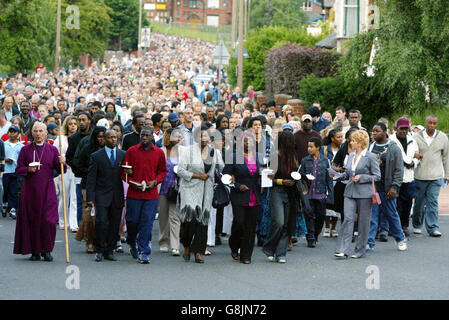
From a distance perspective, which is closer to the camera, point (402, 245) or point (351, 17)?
point (402, 245)

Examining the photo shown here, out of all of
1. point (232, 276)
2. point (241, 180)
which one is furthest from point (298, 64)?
point (232, 276)

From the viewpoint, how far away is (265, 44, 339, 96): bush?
32875 mm

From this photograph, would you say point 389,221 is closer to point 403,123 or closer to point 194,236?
point 403,123

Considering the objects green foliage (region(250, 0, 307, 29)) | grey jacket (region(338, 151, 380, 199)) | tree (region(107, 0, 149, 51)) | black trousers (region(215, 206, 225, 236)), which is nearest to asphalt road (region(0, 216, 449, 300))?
black trousers (region(215, 206, 225, 236))

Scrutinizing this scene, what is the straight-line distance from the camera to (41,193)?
1245cm

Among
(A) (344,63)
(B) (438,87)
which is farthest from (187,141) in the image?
(A) (344,63)

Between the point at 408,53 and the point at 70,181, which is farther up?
the point at 408,53

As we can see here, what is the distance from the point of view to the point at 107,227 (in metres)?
12.5

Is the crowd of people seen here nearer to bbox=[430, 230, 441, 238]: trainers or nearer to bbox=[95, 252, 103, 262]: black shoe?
bbox=[95, 252, 103, 262]: black shoe

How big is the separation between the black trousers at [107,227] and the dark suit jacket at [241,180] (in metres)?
1.53

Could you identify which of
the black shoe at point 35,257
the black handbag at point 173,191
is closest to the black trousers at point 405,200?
the black handbag at point 173,191

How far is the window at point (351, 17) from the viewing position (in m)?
38.6

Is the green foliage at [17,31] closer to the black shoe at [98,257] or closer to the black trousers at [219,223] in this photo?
the black trousers at [219,223]

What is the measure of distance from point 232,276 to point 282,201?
66.0 inches
